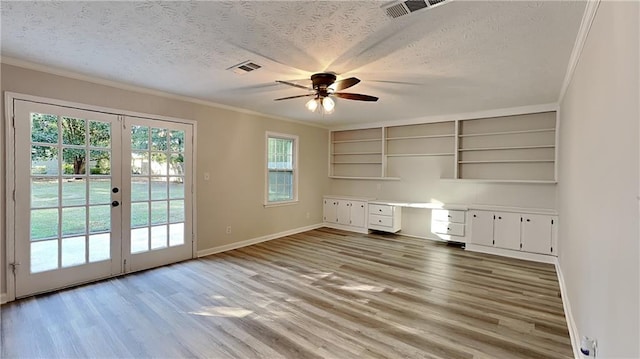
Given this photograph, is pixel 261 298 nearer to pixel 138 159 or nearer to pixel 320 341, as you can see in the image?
pixel 320 341

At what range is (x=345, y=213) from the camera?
6852mm

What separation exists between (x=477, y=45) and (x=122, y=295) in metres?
4.27

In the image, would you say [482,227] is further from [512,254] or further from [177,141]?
[177,141]

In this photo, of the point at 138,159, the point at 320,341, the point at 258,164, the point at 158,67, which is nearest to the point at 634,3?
the point at 320,341

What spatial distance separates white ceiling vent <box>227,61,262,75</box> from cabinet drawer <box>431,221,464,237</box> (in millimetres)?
4247

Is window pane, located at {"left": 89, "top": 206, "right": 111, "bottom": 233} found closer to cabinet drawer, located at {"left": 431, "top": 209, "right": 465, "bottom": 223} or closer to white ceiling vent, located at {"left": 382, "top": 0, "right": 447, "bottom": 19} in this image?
white ceiling vent, located at {"left": 382, "top": 0, "right": 447, "bottom": 19}

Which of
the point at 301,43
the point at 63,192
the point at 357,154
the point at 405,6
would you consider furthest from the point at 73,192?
the point at 357,154

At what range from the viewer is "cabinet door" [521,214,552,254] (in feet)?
→ 14.9

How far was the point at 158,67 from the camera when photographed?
3.21 m

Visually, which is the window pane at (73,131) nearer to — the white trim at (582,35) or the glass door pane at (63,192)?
the glass door pane at (63,192)

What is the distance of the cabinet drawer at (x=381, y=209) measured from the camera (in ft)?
20.2

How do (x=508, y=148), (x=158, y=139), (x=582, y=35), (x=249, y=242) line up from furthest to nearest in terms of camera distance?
(x=249, y=242), (x=508, y=148), (x=158, y=139), (x=582, y=35)

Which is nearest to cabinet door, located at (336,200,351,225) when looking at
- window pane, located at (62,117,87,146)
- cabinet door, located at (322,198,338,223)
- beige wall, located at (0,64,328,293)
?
cabinet door, located at (322,198,338,223)

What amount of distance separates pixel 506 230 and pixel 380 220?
2.25m
